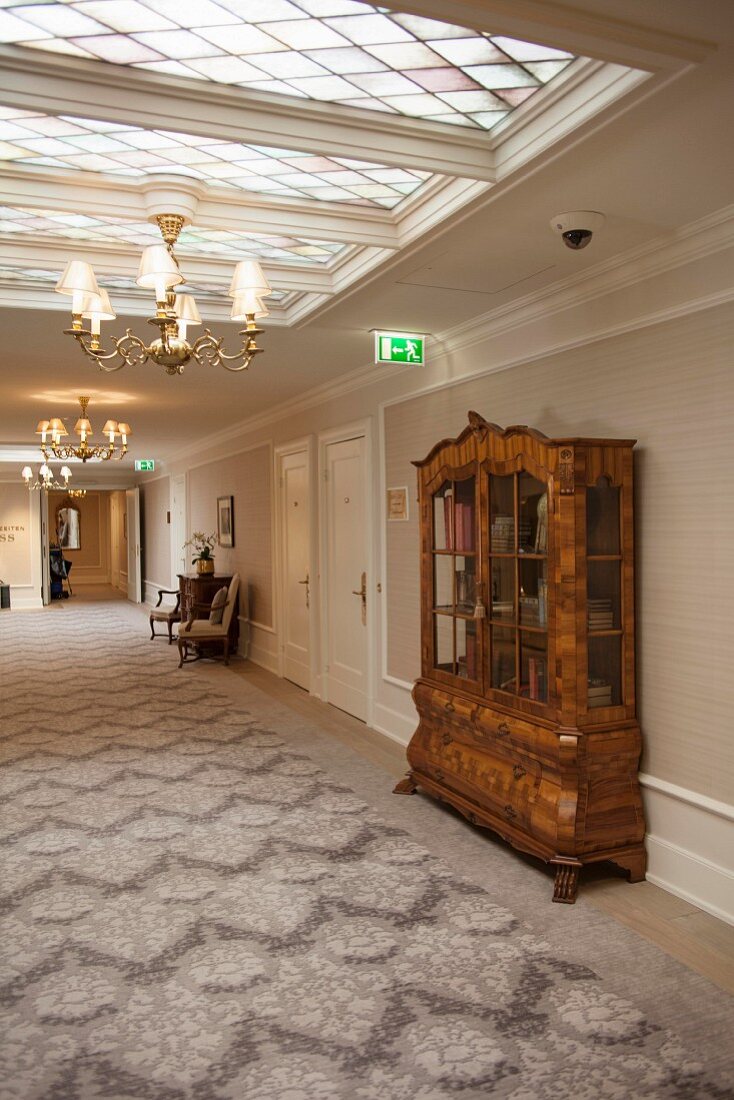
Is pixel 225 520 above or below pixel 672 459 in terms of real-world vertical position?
below

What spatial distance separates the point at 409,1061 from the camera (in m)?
2.37

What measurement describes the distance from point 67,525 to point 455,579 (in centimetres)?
1823

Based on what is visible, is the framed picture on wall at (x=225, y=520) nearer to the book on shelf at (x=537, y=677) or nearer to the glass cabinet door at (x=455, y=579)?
the glass cabinet door at (x=455, y=579)

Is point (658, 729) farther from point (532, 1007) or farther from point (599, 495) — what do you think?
point (532, 1007)

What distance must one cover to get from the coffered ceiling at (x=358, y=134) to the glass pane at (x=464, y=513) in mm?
938

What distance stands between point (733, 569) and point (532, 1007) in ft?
5.39

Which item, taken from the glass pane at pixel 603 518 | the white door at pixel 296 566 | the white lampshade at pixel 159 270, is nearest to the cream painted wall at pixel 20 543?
the white door at pixel 296 566

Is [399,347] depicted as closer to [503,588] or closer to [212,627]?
[503,588]

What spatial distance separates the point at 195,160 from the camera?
10.2 ft

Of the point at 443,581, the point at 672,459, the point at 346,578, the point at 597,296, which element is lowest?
the point at 346,578

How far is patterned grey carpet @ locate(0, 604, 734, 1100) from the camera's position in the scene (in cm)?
231

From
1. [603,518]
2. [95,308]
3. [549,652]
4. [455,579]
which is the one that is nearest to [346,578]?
[455,579]

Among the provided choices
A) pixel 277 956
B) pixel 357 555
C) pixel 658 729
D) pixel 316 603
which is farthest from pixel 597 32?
pixel 316 603

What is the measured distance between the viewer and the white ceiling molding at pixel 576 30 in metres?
1.86
